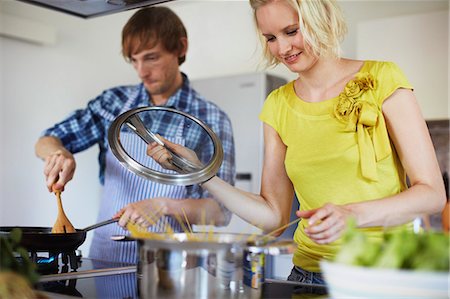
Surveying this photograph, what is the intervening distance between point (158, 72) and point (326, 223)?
1470mm

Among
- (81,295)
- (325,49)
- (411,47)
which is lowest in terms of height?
(81,295)

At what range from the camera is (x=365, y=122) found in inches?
55.6

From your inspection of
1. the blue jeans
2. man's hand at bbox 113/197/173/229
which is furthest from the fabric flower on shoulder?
man's hand at bbox 113/197/173/229

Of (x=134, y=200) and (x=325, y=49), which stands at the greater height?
(x=325, y=49)

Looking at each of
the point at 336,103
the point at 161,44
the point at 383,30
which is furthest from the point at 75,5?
the point at 383,30

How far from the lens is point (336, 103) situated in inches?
59.4

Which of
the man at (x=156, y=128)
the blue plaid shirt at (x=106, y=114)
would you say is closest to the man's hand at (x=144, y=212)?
the man at (x=156, y=128)

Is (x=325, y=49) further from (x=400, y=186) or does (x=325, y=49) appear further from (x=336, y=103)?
(x=400, y=186)

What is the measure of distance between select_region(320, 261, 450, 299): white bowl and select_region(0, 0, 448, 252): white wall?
2582 millimetres

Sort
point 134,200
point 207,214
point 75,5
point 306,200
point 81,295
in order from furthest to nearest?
point 134,200, point 207,214, point 75,5, point 306,200, point 81,295

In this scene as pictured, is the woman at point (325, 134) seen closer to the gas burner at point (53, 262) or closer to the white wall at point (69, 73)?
the gas burner at point (53, 262)

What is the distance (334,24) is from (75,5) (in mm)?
761

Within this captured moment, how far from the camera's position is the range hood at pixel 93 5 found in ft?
5.53

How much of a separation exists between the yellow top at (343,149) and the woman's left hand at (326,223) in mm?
325
